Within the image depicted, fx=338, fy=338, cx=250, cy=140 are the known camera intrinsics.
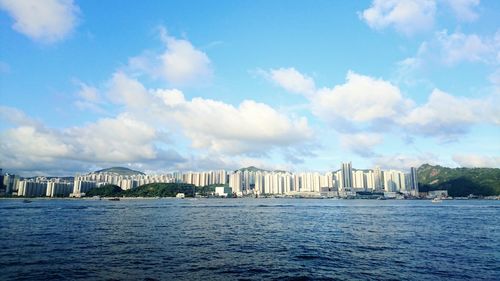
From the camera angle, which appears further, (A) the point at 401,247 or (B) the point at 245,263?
(A) the point at 401,247

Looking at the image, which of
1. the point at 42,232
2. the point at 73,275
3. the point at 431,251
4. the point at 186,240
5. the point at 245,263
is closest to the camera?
the point at 73,275

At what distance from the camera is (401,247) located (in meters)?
32.0

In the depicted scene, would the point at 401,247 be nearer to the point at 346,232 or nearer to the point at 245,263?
the point at 346,232

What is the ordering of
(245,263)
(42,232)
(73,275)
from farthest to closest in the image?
(42,232) < (245,263) < (73,275)

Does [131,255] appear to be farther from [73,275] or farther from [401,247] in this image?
[401,247]

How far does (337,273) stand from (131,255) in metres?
16.0

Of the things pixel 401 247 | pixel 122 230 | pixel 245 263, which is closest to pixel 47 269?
pixel 245 263

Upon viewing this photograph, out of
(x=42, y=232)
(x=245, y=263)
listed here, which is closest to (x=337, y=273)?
(x=245, y=263)

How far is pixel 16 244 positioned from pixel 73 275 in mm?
16372

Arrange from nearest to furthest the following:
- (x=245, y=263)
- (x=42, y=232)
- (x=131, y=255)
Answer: (x=245, y=263) → (x=131, y=255) → (x=42, y=232)

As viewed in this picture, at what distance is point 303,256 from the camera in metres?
27.8

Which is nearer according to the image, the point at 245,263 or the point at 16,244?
the point at 245,263

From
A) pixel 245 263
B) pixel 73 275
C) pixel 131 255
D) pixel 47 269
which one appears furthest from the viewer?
pixel 131 255

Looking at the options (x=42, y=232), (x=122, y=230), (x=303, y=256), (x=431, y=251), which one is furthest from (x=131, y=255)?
(x=431, y=251)
